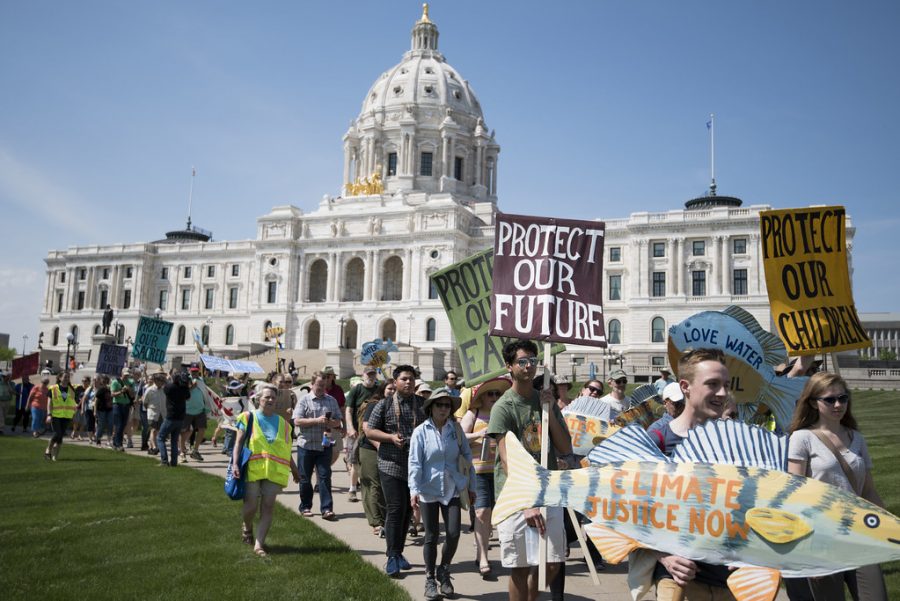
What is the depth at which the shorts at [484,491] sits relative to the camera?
308 inches

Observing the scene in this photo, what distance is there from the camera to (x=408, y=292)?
67.1m

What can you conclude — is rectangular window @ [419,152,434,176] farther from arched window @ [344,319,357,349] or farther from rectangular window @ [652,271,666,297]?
rectangular window @ [652,271,666,297]

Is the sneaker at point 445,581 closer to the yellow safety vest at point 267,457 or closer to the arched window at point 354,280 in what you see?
the yellow safety vest at point 267,457

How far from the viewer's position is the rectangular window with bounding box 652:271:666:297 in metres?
60.8

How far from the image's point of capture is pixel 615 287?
62.9 m

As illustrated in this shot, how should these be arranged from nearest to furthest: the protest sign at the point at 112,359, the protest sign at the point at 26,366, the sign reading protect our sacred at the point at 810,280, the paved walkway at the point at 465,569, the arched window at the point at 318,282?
the paved walkway at the point at 465,569 → the sign reading protect our sacred at the point at 810,280 → the protest sign at the point at 112,359 → the protest sign at the point at 26,366 → the arched window at the point at 318,282

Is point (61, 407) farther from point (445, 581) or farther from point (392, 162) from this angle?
point (392, 162)

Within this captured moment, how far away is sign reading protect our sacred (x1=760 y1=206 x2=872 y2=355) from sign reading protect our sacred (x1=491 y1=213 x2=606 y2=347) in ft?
7.55

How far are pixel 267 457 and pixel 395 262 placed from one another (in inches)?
2502

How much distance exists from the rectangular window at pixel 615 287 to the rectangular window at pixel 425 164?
2588 cm

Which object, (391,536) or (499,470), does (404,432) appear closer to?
(391,536)

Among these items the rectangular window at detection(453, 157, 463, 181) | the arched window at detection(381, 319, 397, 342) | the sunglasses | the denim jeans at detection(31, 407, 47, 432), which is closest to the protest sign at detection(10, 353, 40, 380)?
the denim jeans at detection(31, 407, 47, 432)

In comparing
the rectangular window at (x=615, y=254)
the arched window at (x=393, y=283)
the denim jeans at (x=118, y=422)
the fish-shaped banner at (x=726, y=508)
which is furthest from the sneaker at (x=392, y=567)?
the arched window at (x=393, y=283)

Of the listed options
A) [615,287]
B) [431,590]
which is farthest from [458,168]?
[431,590]
